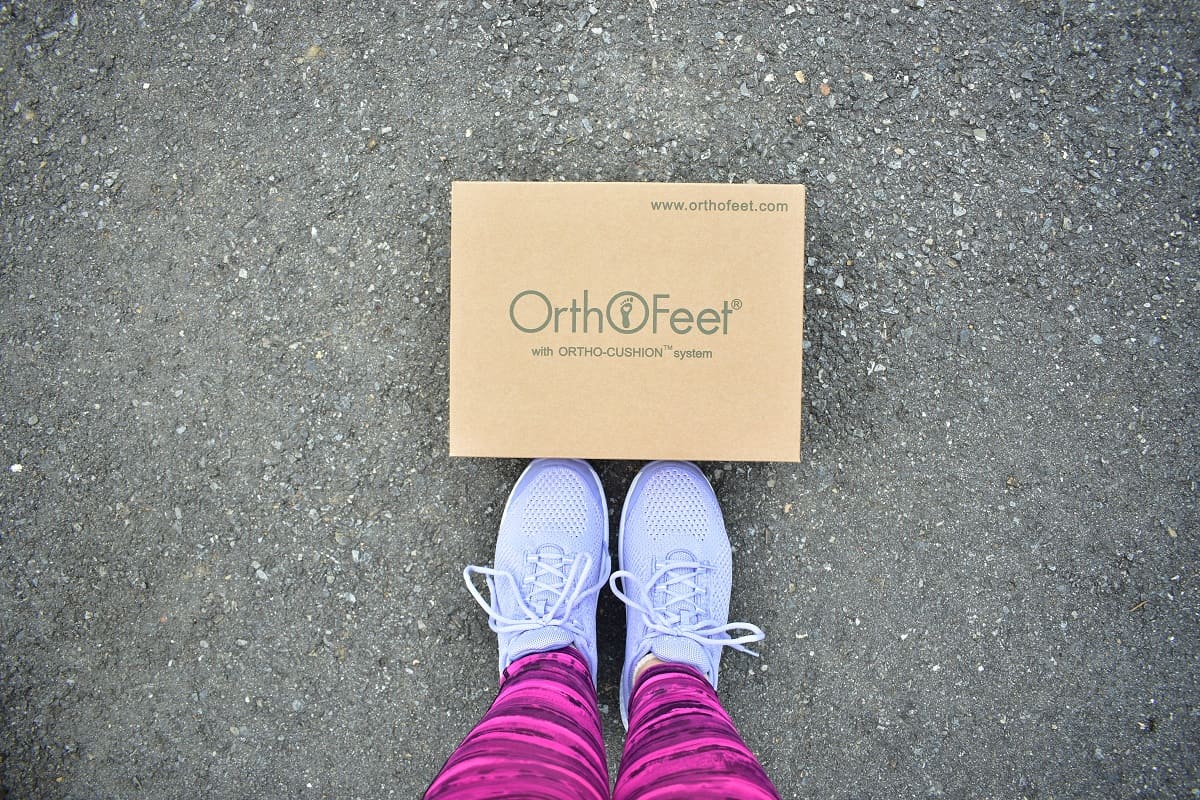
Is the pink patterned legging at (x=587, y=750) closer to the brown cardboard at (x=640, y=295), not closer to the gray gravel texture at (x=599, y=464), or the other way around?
the gray gravel texture at (x=599, y=464)

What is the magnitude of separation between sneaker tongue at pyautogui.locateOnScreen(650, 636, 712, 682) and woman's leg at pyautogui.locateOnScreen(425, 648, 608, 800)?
5.8 inches

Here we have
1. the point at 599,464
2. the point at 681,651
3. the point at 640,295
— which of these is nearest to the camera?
the point at 640,295

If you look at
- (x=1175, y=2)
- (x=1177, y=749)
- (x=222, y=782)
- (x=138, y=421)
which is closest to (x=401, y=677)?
(x=222, y=782)

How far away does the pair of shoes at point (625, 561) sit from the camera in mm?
1247

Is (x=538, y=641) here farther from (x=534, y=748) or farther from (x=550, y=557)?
(x=534, y=748)

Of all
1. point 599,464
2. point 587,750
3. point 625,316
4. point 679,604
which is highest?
point 625,316

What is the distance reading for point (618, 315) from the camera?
3.62ft

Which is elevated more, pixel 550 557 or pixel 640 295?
pixel 640 295

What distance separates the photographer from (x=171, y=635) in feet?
4.32

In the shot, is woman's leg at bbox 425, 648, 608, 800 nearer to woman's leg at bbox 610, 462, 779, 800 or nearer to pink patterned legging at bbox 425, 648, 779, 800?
pink patterned legging at bbox 425, 648, 779, 800

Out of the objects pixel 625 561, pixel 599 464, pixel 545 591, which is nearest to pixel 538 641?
pixel 545 591

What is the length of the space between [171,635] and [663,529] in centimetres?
100

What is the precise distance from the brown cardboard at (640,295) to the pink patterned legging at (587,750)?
1.42 ft

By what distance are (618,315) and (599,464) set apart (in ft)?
1.17
